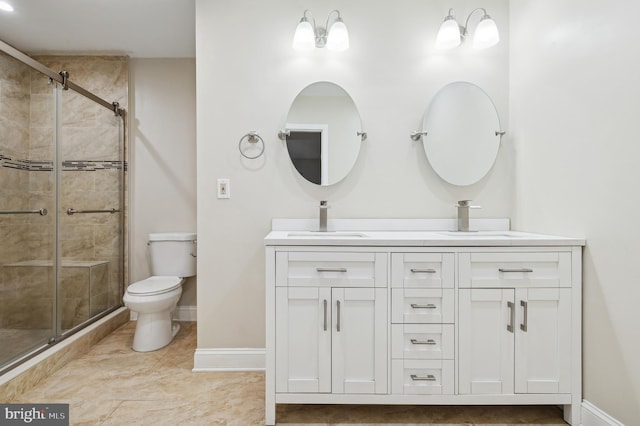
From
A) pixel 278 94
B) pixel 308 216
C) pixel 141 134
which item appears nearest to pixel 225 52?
pixel 278 94

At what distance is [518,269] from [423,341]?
0.52 m

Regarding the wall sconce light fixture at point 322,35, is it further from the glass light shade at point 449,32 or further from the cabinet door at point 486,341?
the cabinet door at point 486,341

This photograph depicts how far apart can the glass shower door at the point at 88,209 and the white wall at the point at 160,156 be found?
0.40ft

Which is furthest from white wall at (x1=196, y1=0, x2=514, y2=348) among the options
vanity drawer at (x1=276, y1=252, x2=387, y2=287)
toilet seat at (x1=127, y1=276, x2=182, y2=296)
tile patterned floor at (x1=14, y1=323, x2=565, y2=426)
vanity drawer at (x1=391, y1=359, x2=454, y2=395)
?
vanity drawer at (x1=391, y1=359, x2=454, y2=395)

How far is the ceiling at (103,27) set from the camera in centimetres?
202

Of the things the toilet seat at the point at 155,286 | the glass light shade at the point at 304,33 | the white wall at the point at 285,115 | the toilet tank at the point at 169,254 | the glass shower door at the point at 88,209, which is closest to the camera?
the glass light shade at the point at 304,33

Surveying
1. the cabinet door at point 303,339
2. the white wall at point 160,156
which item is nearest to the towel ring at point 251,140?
the cabinet door at point 303,339

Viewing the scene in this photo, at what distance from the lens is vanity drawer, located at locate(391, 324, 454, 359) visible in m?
A: 1.32

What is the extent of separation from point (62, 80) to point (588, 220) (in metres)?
3.09

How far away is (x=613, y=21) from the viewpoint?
1.19 m

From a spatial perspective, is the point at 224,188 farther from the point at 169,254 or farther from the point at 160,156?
the point at 160,156

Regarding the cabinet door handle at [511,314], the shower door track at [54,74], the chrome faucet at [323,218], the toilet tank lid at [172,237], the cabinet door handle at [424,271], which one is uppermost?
the shower door track at [54,74]

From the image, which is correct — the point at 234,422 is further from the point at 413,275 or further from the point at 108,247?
the point at 108,247

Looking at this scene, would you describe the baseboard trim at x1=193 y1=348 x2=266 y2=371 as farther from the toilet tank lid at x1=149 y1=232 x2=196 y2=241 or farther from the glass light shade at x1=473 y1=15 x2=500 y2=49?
the glass light shade at x1=473 y1=15 x2=500 y2=49
